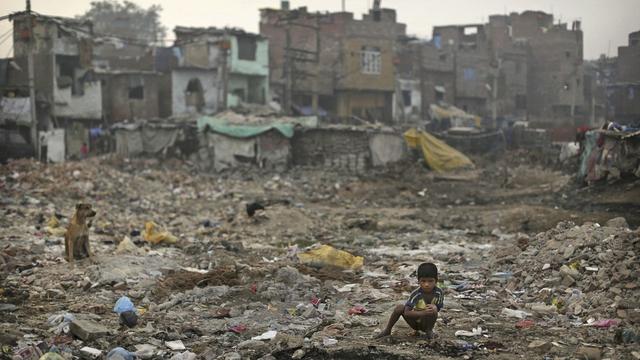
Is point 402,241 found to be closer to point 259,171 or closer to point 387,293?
point 387,293

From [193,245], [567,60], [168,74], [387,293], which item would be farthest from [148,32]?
[387,293]

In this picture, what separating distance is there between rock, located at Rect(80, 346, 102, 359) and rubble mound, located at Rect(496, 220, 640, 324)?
4.36 metres

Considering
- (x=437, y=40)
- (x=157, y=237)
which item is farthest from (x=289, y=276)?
(x=437, y=40)

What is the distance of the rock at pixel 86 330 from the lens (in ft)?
19.8

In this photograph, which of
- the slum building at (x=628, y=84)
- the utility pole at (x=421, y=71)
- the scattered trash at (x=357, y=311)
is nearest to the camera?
the scattered trash at (x=357, y=311)

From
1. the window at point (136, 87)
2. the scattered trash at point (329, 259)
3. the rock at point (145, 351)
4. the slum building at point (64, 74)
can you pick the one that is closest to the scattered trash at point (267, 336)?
the rock at point (145, 351)

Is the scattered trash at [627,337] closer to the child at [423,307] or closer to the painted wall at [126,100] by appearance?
the child at [423,307]

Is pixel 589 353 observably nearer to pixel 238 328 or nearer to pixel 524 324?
pixel 524 324

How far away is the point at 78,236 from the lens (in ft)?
31.2

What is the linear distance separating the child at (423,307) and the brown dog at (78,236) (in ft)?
16.9

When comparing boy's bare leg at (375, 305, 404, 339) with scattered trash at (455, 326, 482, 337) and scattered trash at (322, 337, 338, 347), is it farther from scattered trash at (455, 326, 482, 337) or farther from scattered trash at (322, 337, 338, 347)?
scattered trash at (455, 326, 482, 337)

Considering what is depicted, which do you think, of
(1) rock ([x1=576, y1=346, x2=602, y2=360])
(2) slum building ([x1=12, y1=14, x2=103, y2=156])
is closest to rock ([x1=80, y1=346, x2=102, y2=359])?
(1) rock ([x1=576, y1=346, x2=602, y2=360])

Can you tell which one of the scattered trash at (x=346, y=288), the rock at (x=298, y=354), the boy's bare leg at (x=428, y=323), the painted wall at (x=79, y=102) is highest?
the painted wall at (x=79, y=102)

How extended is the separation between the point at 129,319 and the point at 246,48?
2946 centimetres
